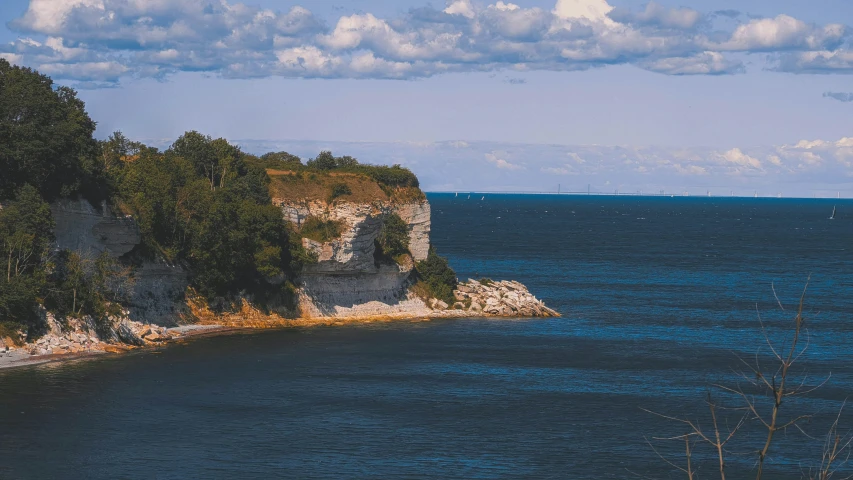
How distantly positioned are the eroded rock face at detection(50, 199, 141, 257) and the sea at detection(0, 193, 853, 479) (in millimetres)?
10681

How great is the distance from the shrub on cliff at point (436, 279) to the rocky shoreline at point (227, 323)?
877mm

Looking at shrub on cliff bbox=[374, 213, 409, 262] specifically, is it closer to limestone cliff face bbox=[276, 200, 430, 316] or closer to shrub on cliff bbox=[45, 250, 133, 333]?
limestone cliff face bbox=[276, 200, 430, 316]

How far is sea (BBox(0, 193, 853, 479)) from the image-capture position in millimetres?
47381

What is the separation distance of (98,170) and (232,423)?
34298 millimetres

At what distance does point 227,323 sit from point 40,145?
22.3 m

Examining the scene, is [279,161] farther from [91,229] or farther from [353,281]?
[91,229]

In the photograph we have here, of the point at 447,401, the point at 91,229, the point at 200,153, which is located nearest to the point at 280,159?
the point at 200,153

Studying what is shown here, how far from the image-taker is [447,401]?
6134 centimetres

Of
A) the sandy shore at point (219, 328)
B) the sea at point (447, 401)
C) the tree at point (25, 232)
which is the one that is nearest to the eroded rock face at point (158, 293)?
the sandy shore at point (219, 328)

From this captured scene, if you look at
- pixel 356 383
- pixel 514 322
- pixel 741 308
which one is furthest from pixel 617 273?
pixel 356 383

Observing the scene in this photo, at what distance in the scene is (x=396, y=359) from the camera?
7450cm

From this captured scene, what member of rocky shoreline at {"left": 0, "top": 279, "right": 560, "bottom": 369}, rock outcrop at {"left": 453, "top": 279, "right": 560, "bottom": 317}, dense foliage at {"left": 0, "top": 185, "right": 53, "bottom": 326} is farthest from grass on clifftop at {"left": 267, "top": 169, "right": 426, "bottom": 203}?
dense foliage at {"left": 0, "top": 185, "right": 53, "bottom": 326}

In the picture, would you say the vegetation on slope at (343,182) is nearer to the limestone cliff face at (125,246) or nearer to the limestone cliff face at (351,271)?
the limestone cliff face at (351,271)

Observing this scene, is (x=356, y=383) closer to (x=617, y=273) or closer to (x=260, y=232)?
(x=260, y=232)
